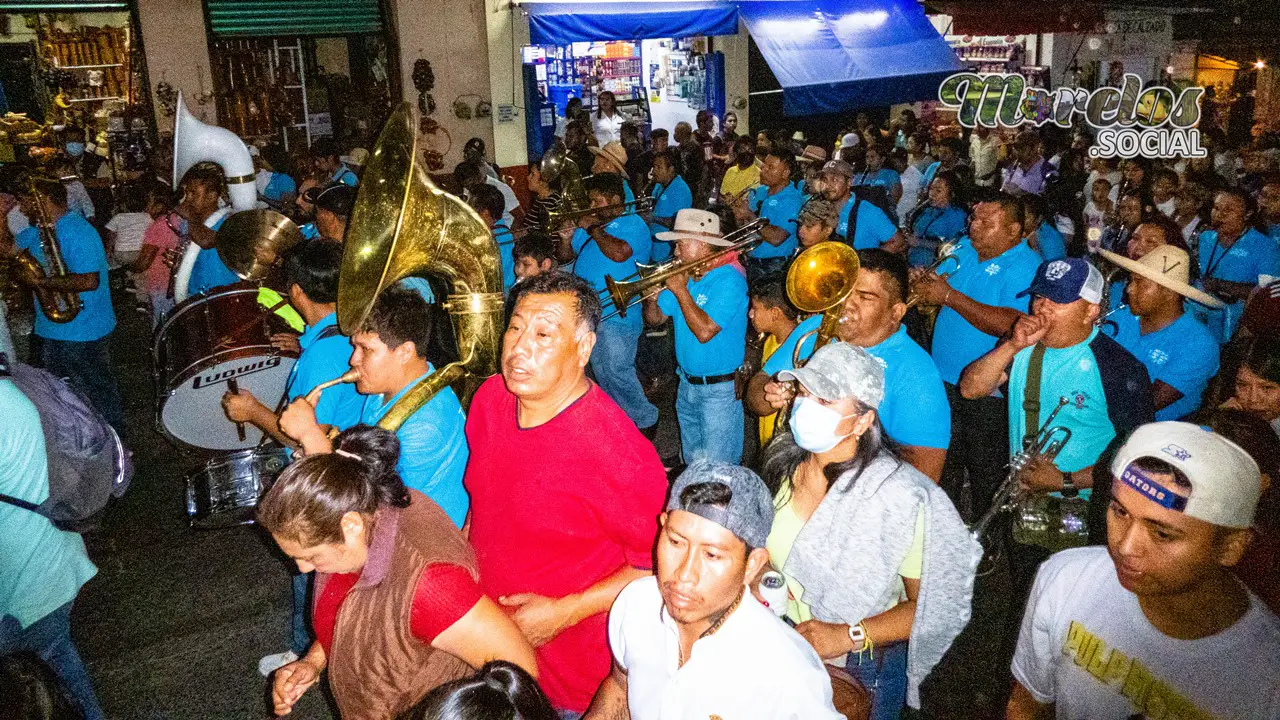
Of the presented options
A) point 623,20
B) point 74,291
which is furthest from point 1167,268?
point 623,20

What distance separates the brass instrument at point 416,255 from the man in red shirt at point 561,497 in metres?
0.46

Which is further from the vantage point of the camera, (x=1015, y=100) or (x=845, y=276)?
(x=1015, y=100)

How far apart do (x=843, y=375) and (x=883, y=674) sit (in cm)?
96

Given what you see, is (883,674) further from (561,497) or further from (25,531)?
(25,531)

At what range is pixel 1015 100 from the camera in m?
8.61

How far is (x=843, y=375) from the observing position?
271 centimetres

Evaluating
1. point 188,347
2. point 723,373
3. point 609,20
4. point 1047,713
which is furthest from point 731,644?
point 609,20

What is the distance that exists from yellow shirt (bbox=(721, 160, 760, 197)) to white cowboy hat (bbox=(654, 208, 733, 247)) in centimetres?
546

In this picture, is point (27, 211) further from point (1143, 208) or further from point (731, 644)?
point (1143, 208)

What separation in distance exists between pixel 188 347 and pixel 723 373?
289cm

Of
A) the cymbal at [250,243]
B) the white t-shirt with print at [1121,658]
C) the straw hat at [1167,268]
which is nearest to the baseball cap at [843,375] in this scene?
the white t-shirt with print at [1121,658]

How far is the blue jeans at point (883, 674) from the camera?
2734 millimetres

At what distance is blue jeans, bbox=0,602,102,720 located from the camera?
9.75 feet

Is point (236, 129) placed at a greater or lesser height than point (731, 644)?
greater
